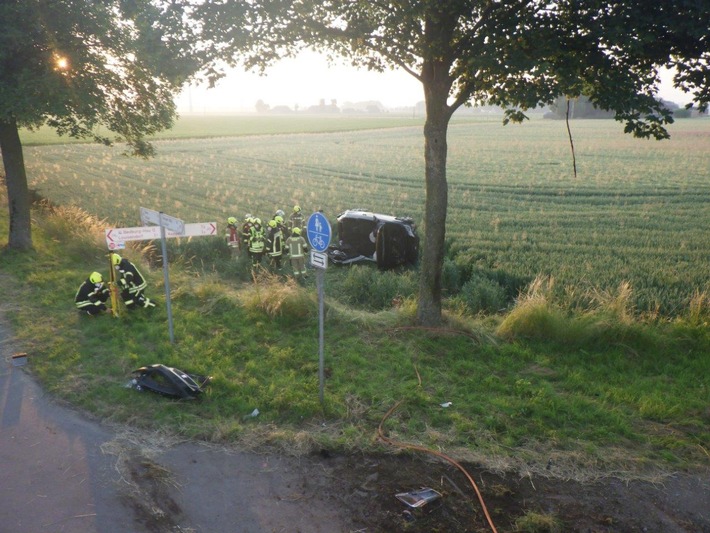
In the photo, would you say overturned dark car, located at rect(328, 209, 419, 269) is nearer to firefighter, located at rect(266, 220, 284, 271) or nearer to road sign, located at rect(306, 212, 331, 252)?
firefighter, located at rect(266, 220, 284, 271)

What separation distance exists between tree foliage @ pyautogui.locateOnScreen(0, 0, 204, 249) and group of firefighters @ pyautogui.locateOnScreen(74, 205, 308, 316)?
342 centimetres

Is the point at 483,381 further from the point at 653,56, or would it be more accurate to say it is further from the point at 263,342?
the point at 653,56

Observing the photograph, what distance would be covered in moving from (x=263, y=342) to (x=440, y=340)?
110 inches

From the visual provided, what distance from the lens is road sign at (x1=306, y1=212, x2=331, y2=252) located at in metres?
6.71

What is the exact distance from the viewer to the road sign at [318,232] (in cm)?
671

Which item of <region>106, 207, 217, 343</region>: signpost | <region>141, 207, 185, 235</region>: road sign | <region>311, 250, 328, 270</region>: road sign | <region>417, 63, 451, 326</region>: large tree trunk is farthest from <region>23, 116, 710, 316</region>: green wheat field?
<region>141, 207, 185, 235</region>: road sign

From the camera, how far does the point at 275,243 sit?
47.3 ft

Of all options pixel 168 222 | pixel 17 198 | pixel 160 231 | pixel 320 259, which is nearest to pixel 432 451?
pixel 320 259

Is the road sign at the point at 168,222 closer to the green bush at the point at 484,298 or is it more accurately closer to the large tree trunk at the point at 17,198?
the green bush at the point at 484,298

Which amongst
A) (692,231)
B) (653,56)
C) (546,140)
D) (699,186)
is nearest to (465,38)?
(653,56)

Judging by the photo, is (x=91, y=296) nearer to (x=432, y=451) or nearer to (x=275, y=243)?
(x=275, y=243)

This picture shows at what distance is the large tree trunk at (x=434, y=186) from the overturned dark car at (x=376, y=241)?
4.79m

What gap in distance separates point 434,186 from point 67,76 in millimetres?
8604

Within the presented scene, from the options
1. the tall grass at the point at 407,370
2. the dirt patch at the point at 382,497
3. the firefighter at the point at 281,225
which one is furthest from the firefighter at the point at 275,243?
the dirt patch at the point at 382,497
